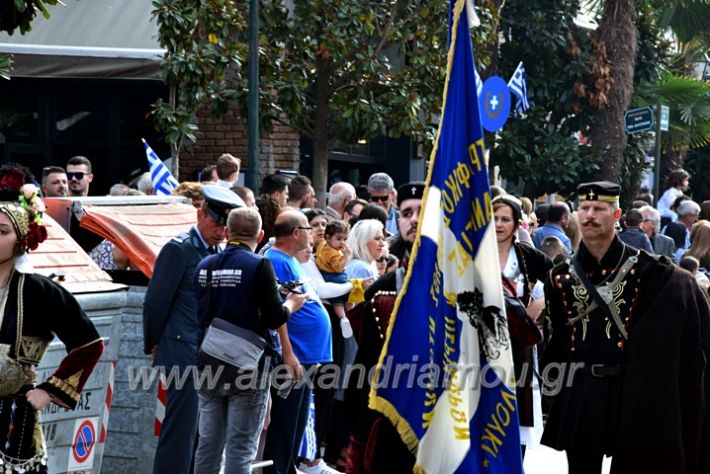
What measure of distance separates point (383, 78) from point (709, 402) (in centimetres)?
947

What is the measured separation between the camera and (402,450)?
19.9 feet

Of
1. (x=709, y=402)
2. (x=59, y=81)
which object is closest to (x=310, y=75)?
(x=59, y=81)

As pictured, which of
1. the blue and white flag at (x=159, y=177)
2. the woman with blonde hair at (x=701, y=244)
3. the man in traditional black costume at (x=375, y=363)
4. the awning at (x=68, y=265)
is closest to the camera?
the man in traditional black costume at (x=375, y=363)

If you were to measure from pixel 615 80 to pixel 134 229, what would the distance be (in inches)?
659

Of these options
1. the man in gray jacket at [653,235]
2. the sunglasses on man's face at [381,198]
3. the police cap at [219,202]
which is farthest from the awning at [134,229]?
the man in gray jacket at [653,235]

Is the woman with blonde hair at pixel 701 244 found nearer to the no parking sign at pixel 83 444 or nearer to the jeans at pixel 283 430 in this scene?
the jeans at pixel 283 430

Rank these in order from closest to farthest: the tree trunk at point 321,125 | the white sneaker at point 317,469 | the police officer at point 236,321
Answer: the police officer at point 236,321
the white sneaker at point 317,469
the tree trunk at point 321,125

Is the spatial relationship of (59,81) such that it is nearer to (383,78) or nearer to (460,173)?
(383,78)

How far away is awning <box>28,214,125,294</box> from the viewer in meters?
7.44

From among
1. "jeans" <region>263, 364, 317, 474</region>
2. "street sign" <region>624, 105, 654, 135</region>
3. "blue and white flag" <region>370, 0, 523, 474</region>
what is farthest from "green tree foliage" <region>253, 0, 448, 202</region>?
"blue and white flag" <region>370, 0, 523, 474</region>

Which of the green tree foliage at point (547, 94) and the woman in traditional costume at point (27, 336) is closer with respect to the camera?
the woman in traditional costume at point (27, 336)

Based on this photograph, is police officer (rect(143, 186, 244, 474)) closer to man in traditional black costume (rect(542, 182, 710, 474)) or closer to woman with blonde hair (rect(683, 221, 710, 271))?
man in traditional black costume (rect(542, 182, 710, 474))

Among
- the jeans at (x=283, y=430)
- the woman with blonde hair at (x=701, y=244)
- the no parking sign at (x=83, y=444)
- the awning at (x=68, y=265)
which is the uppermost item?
the awning at (x=68, y=265)

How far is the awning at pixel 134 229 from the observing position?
8703 millimetres
